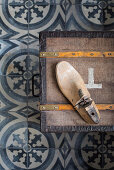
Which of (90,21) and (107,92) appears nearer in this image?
(107,92)

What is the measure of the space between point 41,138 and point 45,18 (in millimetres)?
671

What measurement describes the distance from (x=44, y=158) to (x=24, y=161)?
11 cm

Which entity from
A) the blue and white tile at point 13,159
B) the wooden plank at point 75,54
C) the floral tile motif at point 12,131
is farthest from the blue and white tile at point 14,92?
the wooden plank at point 75,54

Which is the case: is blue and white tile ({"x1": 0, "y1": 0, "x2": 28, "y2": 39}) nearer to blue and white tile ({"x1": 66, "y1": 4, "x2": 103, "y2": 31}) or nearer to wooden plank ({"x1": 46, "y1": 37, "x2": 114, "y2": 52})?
blue and white tile ({"x1": 66, "y1": 4, "x2": 103, "y2": 31})

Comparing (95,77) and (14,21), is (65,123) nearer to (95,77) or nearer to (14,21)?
(95,77)

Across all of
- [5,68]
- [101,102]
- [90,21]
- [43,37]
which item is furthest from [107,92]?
[5,68]

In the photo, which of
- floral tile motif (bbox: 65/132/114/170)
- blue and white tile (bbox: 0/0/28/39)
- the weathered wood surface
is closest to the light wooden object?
the weathered wood surface

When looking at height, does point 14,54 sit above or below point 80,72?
above

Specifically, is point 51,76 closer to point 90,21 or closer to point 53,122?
point 53,122

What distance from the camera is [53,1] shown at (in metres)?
1.32

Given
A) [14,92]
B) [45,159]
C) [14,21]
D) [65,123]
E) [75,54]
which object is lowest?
[45,159]

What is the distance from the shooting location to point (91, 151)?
50.0 inches

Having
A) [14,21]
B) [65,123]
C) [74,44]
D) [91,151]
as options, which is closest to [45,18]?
[14,21]

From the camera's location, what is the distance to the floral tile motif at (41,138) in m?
1.28
